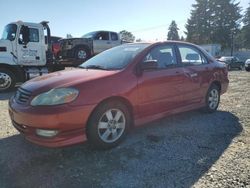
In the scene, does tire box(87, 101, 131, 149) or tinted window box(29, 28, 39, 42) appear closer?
tire box(87, 101, 131, 149)

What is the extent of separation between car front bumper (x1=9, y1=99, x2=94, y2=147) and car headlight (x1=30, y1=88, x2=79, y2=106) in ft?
0.26

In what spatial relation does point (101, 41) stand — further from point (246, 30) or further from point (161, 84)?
point (246, 30)

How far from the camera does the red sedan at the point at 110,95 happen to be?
11.9ft

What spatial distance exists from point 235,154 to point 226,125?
4.74 ft

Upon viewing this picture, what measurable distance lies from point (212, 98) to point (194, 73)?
1.05 meters

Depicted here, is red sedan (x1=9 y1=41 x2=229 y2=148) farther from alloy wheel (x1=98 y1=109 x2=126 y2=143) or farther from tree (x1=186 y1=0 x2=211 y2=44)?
tree (x1=186 y1=0 x2=211 y2=44)

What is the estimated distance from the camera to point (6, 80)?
10.3 m

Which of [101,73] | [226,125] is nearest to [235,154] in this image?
[226,125]

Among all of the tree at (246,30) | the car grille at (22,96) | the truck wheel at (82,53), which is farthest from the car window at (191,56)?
the tree at (246,30)

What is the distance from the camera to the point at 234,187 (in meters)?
3.05

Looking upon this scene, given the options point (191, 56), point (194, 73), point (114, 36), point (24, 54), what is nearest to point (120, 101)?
point (194, 73)

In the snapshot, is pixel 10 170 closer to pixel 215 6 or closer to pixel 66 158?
pixel 66 158

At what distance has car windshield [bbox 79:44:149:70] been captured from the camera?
179 inches

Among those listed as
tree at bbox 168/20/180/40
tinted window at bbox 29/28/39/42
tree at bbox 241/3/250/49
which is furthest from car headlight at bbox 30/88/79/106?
tree at bbox 168/20/180/40
